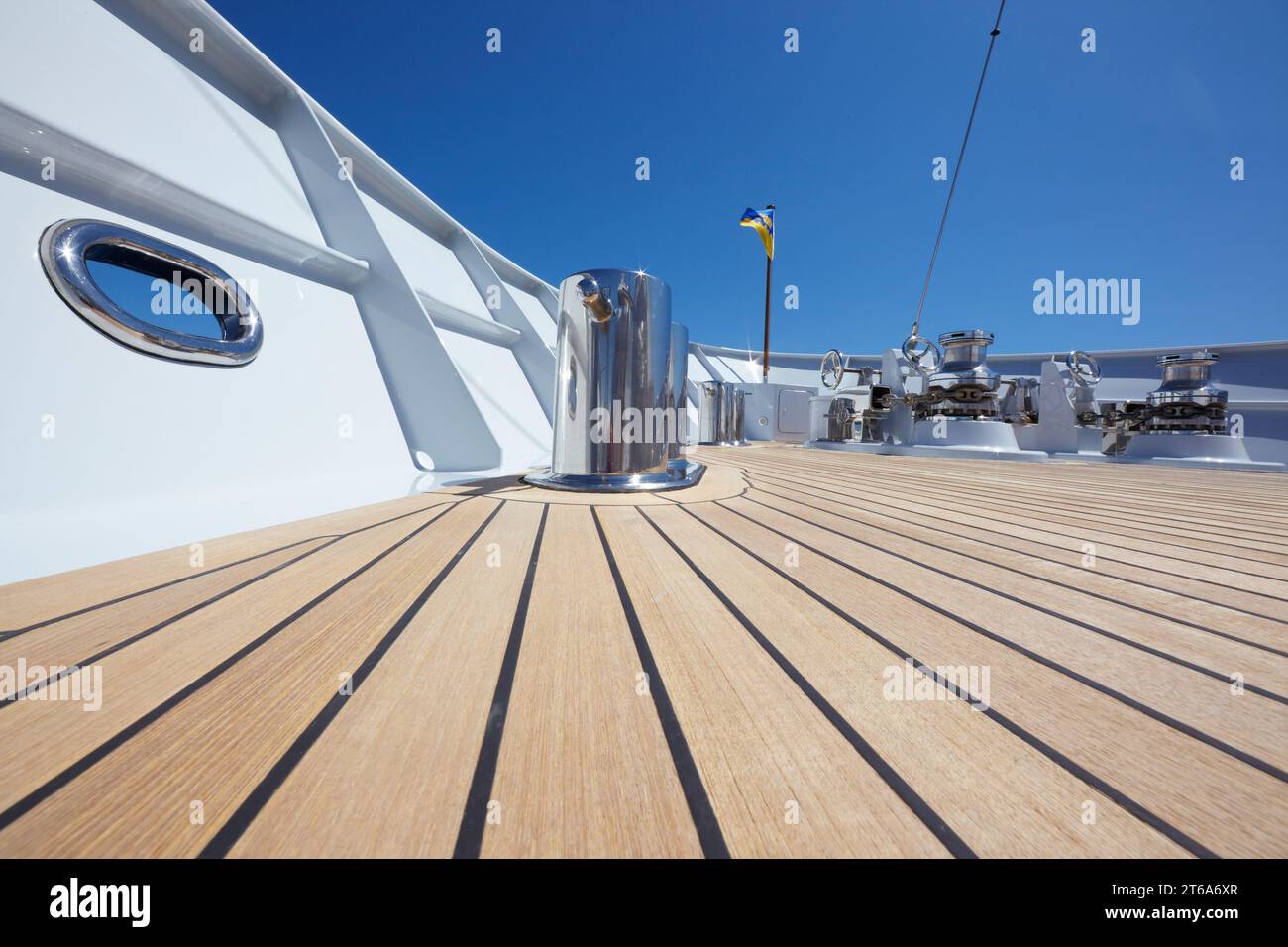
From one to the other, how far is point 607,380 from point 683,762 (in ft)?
4.64

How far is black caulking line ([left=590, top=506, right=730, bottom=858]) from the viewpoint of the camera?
0.31m

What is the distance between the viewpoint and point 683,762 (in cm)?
39

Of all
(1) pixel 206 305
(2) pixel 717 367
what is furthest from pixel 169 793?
(2) pixel 717 367

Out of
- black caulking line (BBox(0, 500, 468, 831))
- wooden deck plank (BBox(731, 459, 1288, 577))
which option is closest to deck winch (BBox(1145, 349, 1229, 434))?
wooden deck plank (BBox(731, 459, 1288, 577))

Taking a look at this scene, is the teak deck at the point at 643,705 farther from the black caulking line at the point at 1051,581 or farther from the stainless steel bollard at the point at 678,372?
the stainless steel bollard at the point at 678,372

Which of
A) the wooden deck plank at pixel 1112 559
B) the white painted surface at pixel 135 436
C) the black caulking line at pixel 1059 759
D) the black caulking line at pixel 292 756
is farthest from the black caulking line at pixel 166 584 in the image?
the wooden deck plank at pixel 1112 559

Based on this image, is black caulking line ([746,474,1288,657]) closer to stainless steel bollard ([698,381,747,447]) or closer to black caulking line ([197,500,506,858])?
black caulking line ([197,500,506,858])

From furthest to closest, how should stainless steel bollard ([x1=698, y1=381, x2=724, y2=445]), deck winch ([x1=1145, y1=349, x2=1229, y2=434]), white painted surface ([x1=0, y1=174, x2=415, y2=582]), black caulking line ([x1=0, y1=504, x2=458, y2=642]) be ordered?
stainless steel bollard ([x1=698, y1=381, x2=724, y2=445]) < deck winch ([x1=1145, y1=349, x2=1229, y2=434]) < white painted surface ([x1=0, y1=174, x2=415, y2=582]) < black caulking line ([x1=0, y1=504, x2=458, y2=642])

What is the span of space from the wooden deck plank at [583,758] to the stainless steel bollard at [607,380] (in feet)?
3.55

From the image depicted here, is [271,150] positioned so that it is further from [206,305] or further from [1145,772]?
[1145,772]

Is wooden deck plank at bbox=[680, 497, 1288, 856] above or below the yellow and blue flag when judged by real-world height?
below

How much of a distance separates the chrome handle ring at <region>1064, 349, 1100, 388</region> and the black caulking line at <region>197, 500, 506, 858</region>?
5.14 m

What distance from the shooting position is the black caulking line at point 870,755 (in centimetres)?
32

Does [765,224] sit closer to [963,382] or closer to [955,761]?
[963,382]
